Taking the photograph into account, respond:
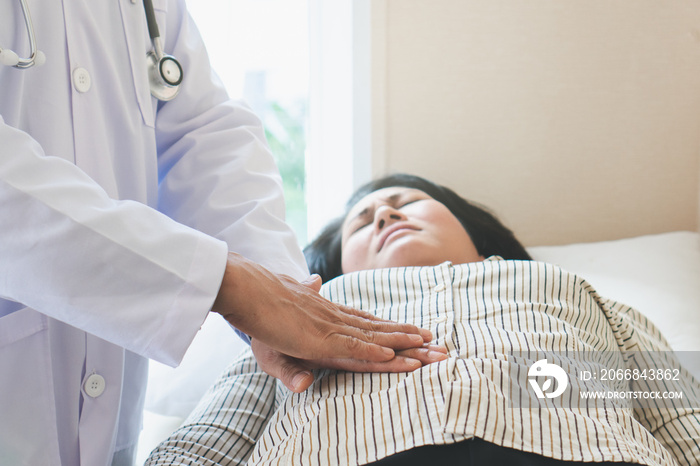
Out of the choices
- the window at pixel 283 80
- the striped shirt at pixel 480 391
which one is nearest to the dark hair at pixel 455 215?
the striped shirt at pixel 480 391

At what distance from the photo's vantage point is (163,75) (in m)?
1.06

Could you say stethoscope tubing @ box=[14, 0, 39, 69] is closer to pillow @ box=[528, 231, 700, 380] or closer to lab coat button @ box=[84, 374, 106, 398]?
lab coat button @ box=[84, 374, 106, 398]

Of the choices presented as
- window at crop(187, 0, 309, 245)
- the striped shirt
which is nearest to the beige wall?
window at crop(187, 0, 309, 245)

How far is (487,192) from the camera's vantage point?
1.90m

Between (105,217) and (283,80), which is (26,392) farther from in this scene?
(283,80)

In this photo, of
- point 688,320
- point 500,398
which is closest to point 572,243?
point 688,320

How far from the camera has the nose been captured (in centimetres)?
133

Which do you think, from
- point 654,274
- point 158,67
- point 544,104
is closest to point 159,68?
point 158,67

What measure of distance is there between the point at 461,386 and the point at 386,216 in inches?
23.6

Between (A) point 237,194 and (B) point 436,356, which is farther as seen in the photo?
(A) point 237,194

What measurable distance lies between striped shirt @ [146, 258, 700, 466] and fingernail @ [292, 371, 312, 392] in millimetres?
44

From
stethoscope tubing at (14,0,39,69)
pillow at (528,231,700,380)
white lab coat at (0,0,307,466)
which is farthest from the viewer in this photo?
pillow at (528,231,700,380)

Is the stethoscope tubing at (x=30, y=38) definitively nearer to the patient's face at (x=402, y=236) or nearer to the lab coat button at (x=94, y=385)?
the lab coat button at (x=94, y=385)

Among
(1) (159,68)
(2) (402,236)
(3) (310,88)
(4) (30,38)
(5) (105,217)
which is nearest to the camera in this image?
(5) (105,217)
